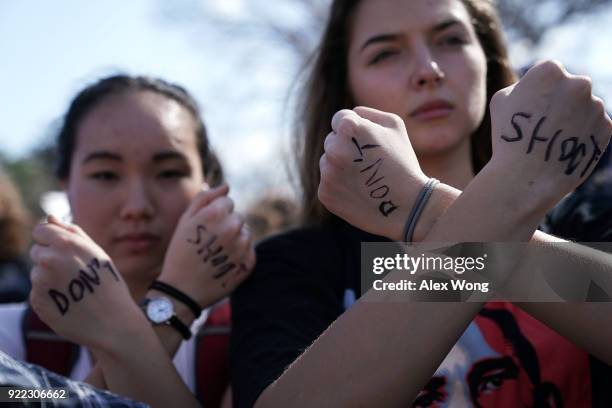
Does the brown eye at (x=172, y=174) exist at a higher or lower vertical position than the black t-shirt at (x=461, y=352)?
higher

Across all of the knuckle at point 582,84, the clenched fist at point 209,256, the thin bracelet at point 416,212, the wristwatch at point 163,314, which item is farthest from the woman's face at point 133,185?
the knuckle at point 582,84

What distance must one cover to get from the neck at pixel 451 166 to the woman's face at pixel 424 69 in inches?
0.8

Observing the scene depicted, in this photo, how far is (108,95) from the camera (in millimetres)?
2348

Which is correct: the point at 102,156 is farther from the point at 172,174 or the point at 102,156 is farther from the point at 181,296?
the point at 181,296

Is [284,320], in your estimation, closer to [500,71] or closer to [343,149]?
[343,149]

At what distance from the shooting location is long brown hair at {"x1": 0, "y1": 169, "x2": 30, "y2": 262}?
13.6 feet

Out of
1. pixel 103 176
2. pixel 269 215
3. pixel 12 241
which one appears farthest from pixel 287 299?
pixel 12 241

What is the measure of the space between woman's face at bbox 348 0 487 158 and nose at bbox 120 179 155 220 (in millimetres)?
712

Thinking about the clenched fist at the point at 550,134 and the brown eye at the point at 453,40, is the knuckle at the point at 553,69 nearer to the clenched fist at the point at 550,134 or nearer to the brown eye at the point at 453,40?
the clenched fist at the point at 550,134

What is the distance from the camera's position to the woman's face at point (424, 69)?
1879mm

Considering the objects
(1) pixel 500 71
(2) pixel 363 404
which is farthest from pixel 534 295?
(1) pixel 500 71

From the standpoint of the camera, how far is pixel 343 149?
132 centimetres

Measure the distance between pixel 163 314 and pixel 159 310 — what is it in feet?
0.06

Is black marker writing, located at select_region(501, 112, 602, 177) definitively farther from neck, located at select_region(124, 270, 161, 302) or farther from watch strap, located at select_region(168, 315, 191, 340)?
neck, located at select_region(124, 270, 161, 302)
